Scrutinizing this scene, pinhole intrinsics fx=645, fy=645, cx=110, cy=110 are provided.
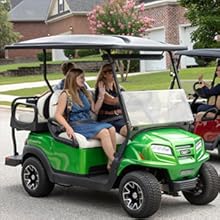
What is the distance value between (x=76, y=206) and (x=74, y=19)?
44.0 m

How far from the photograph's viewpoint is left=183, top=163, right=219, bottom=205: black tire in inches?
258

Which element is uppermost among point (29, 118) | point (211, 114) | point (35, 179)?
point (29, 118)

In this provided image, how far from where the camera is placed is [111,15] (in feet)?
101

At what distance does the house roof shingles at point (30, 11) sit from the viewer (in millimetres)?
58656

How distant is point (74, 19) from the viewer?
50.0m

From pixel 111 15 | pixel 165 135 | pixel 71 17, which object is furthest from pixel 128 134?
pixel 71 17

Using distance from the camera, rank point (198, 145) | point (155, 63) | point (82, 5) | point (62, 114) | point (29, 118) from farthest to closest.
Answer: point (82, 5), point (155, 63), point (29, 118), point (62, 114), point (198, 145)

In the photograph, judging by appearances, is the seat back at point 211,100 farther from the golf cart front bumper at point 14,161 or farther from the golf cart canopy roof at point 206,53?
the golf cart front bumper at point 14,161

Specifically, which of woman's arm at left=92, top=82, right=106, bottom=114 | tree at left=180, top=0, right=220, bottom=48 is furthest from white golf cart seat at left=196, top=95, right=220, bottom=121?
tree at left=180, top=0, right=220, bottom=48

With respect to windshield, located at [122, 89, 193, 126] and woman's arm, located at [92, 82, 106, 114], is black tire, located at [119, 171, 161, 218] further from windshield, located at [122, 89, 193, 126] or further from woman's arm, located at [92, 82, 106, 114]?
woman's arm, located at [92, 82, 106, 114]

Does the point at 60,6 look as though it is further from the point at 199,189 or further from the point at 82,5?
the point at 199,189

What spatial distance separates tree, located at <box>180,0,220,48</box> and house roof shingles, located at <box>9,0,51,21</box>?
4332cm

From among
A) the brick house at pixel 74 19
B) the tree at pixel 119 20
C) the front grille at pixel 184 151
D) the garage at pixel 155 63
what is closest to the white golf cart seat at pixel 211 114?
the front grille at pixel 184 151

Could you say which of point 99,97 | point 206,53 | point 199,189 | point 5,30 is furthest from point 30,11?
point 199,189
